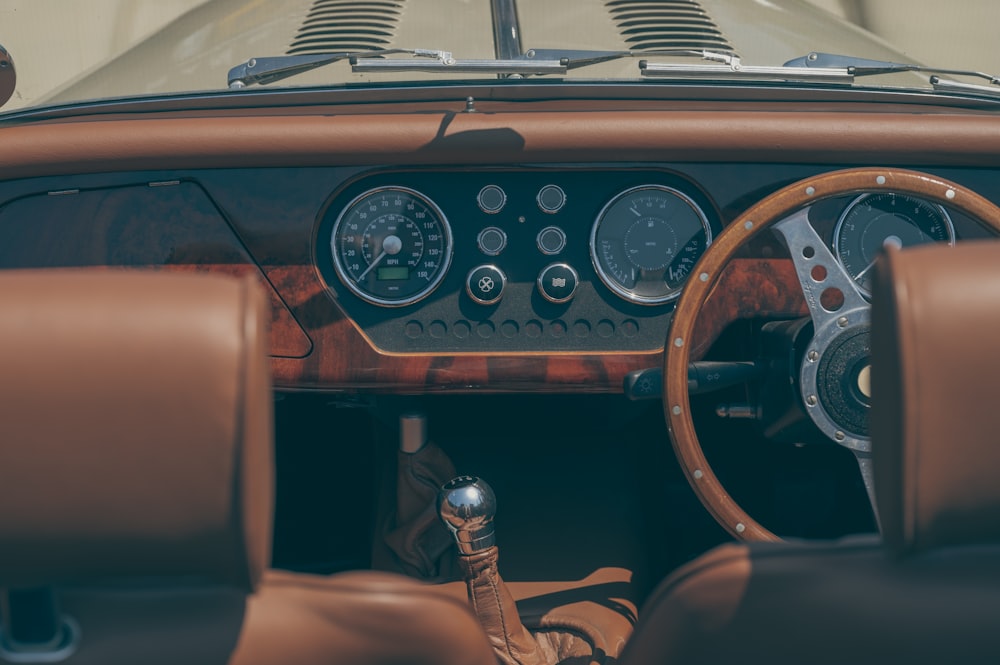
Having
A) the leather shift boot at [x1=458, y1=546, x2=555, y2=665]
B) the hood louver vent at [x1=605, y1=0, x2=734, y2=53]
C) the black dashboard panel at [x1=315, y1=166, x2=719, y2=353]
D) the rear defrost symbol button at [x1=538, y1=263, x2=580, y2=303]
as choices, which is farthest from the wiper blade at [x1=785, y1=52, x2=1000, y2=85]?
the leather shift boot at [x1=458, y1=546, x2=555, y2=665]

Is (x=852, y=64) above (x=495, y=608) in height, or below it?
above

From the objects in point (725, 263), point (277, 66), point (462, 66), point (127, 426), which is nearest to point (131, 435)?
point (127, 426)

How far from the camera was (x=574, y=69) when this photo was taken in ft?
7.93

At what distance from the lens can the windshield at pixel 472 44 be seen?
7.56 feet

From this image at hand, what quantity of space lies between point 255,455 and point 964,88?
1935 mm

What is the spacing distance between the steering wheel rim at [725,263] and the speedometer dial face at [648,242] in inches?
11.2

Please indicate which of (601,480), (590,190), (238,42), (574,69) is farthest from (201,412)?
(601,480)

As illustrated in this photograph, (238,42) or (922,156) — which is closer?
(922,156)

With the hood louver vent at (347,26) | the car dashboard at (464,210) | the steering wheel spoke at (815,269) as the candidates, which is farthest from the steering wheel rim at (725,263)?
the hood louver vent at (347,26)

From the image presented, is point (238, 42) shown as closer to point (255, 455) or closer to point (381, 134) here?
point (381, 134)

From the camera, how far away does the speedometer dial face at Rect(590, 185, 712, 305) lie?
2.28 m

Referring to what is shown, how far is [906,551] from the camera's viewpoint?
113cm

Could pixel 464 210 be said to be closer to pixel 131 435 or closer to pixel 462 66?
pixel 462 66

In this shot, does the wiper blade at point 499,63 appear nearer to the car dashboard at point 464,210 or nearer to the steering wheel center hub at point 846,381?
the car dashboard at point 464,210
